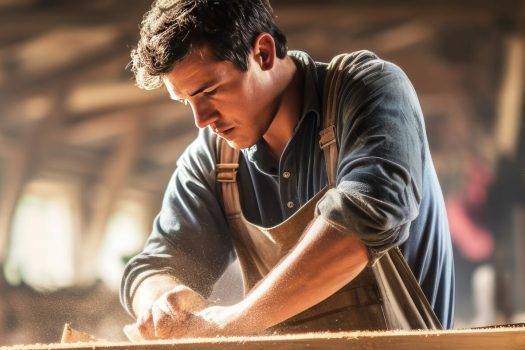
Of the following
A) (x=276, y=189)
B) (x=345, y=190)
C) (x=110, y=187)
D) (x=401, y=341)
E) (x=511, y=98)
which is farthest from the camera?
(x=110, y=187)

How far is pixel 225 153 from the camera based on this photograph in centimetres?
188

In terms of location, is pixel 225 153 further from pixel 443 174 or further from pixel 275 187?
pixel 443 174

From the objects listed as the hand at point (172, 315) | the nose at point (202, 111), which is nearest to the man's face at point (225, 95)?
the nose at point (202, 111)

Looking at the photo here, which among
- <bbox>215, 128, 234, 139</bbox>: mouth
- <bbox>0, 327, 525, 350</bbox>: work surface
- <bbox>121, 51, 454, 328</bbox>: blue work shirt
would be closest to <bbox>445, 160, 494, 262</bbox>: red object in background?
<bbox>121, 51, 454, 328</bbox>: blue work shirt

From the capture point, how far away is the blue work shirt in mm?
1410

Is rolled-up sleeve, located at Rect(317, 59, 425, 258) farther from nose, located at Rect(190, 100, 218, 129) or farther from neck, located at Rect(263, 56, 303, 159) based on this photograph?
nose, located at Rect(190, 100, 218, 129)

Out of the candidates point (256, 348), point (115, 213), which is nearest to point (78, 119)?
point (115, 213)

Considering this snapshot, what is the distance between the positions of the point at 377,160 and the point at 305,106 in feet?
1.20

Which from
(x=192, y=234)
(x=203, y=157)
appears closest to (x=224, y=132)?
(x=203, y=157)

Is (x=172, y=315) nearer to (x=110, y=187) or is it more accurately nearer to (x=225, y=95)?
(x=225, y=95)

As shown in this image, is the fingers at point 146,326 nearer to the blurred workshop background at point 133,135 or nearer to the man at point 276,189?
the man at point 276,189

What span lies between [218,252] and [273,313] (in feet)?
1.61

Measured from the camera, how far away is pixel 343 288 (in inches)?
65.5

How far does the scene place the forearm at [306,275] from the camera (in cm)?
141
